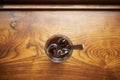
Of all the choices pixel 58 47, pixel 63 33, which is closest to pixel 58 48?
pixel 58 47

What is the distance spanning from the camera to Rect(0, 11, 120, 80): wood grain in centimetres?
120

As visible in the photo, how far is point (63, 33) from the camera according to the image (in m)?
1.26

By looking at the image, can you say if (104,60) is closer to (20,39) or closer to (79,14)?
(79,14)

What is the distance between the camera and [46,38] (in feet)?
4.14

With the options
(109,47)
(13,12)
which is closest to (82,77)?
(109,47)

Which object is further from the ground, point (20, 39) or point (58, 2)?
point (58, 2)

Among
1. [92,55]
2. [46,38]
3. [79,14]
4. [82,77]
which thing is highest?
[79,14]

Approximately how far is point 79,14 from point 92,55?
0.97 feet

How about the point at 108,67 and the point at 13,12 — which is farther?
the point at 13,12

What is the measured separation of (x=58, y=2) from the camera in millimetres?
1297

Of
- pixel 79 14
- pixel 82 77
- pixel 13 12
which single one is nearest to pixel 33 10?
pixel 13 12

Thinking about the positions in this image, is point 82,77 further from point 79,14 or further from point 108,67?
point 79,14

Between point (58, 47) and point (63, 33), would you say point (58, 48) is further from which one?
point (63, 33)

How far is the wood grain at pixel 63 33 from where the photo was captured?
1.20m
